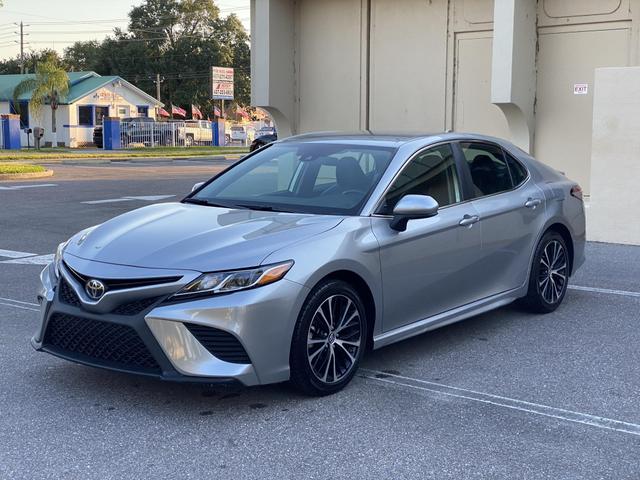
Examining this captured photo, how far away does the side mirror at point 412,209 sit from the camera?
5.40 m

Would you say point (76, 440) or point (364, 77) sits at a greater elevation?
point (364, 77)

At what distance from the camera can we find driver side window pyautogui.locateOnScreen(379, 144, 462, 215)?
19.0ft

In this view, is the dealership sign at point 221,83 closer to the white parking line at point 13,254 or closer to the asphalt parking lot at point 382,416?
the white parking line at point 13,254

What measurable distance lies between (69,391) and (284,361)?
4.50 feet

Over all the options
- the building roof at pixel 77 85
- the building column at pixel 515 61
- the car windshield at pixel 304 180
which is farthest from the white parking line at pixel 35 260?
the building roof at pixel 77 85

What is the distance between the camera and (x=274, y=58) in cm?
1484

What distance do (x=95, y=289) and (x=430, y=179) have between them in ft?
8.37

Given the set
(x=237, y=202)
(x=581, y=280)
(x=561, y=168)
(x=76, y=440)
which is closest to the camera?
(x=76, y=440)

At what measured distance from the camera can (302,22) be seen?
50.1ft

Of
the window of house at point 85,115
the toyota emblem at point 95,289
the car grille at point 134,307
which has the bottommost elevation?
the car grille at point 134,307

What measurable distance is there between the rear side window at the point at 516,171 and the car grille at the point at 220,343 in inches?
129

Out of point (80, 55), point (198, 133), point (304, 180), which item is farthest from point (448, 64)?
point (80, 55)

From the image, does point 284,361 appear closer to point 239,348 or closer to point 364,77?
point 239,348

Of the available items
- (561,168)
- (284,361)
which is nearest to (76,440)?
(284,361)
